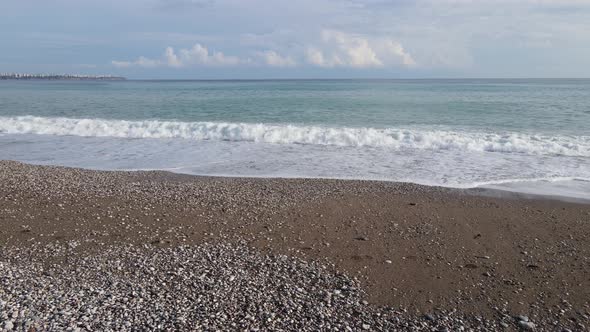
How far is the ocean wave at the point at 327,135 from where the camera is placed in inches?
611

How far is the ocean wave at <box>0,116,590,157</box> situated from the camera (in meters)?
15.5

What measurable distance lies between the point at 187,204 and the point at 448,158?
344 inches

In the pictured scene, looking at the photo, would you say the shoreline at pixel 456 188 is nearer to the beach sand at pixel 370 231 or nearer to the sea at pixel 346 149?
the beach sand at pixel 370 231

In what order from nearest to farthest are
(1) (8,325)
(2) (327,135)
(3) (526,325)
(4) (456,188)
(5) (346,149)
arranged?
(1) (8,325)
(3) (526,325)
(4) (456,188)
(5) (346,149)
(2) (327,135)

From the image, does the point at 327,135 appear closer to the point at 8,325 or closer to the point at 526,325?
the point at 526,325

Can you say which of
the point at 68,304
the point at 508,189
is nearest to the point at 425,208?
the point at 508,189

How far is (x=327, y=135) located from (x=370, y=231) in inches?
434

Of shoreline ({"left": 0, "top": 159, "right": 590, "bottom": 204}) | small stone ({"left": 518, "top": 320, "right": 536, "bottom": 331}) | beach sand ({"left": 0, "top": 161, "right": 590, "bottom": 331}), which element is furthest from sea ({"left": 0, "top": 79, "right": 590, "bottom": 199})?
small stone ({"left": 518, "top": 320, "right": 536, "bottom": 331})

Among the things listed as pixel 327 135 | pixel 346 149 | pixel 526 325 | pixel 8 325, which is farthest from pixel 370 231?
pixel 327 135

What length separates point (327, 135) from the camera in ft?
59.7

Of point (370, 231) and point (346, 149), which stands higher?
Answer: point (346, 149)

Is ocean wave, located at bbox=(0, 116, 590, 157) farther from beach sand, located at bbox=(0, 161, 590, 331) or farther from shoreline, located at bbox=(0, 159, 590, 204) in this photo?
beach sand, located at bbox=(0, 161, 590, 331)

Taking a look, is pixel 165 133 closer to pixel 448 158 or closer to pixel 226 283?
pixel 448 158

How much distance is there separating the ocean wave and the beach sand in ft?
22.2
